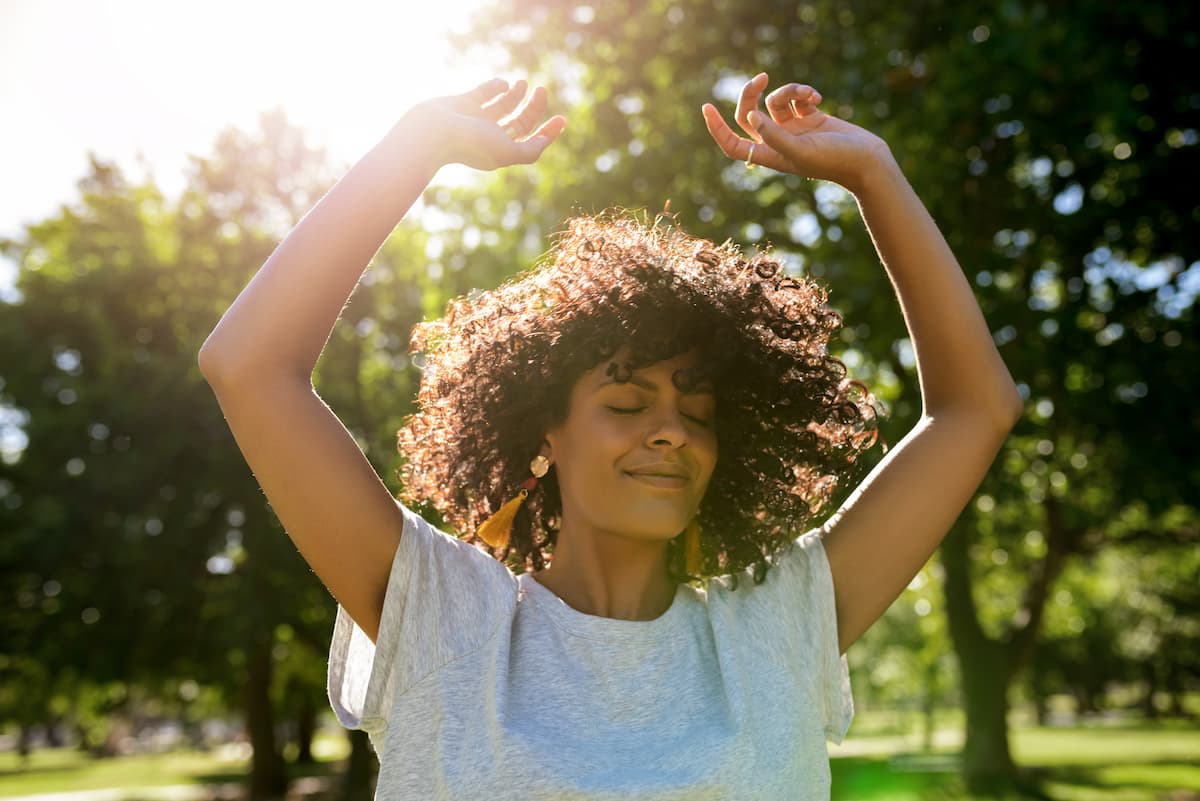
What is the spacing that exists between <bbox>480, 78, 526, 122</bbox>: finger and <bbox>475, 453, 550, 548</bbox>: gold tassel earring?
79cm

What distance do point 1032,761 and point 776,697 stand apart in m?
22.8

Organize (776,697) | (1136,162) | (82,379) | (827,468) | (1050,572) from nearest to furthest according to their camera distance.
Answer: (776,697) < (827,468) < (1136,162) < (1050,572) < (82,379)

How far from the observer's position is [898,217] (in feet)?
7.88

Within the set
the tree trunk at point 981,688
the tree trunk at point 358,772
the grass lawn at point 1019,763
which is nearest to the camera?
the grass lawn at point 1019,763

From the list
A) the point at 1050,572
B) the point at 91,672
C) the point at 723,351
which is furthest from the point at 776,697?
the point at 91,672

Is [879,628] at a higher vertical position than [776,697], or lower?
lower

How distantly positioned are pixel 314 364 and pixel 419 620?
505 millimetres

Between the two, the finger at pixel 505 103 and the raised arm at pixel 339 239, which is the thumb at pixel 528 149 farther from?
the finger at pixel 505 103

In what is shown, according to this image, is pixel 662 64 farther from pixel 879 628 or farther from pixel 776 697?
pixel 879 628

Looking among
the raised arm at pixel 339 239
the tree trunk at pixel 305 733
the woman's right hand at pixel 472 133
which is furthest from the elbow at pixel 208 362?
the tree trunk at pixel 305 733

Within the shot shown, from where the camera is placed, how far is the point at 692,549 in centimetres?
255

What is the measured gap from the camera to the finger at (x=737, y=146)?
2279 mm

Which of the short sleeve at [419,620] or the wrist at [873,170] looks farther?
the wrist at [873,170]

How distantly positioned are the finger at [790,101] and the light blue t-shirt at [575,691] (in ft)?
3.25
